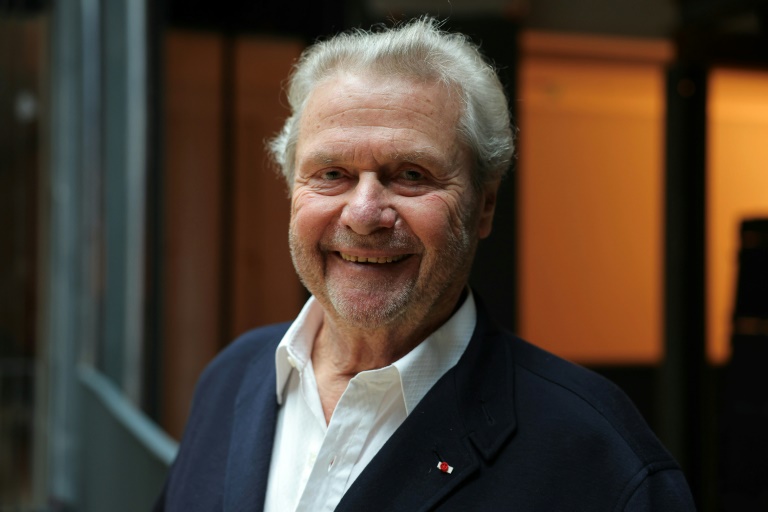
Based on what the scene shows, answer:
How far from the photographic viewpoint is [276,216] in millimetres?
3938

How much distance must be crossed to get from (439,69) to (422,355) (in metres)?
0.49

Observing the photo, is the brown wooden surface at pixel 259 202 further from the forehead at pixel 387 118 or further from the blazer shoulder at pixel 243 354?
the forehead at pixel 387 118

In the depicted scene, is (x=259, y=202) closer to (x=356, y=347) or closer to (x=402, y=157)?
(x=356, y=347)

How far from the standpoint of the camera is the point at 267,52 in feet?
13.6

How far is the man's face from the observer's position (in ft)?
4.89

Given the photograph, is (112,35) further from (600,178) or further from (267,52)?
(600,178)

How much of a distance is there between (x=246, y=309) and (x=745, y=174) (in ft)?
8.35

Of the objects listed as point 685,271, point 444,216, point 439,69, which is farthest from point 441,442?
point 685,271

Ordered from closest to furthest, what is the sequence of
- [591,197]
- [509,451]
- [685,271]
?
[509,451] → [685,271] → [591,197]

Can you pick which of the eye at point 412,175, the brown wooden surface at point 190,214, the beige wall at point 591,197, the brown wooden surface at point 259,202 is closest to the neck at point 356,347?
the eye at point 412,175

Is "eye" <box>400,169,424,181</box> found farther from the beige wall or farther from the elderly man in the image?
the beige wall

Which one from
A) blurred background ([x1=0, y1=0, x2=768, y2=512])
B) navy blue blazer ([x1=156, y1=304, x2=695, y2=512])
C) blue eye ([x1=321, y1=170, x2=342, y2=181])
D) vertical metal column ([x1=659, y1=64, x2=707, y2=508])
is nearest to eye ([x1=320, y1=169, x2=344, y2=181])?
blue eye ([x1=321, y1=170, x2=342, y2=181])

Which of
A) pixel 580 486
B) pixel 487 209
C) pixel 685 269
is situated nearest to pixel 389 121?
pixel 487 209

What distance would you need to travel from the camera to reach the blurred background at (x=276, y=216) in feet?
7.95
